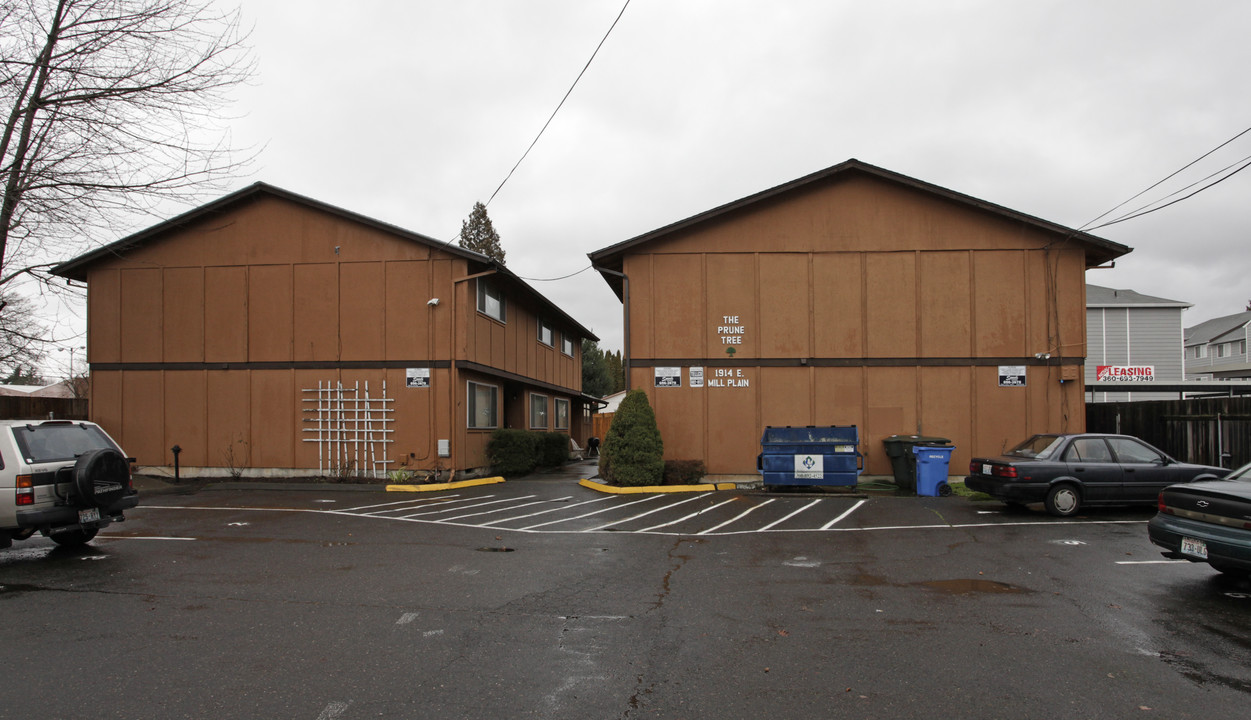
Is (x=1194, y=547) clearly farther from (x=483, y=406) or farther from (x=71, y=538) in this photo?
(x=483, y=406)

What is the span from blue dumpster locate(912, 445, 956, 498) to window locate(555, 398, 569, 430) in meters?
18.5

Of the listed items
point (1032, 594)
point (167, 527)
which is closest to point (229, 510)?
point (167, 527)

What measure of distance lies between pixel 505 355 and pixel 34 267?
11.6 meters

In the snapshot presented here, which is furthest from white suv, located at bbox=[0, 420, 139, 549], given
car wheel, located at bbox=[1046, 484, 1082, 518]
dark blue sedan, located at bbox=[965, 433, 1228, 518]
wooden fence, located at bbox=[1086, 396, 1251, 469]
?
wooden fence, located at bbox=[1086, 396, 1251, 469]

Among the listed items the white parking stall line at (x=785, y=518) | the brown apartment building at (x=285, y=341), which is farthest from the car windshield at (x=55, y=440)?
the white parking stall line at (x=785, y=518)

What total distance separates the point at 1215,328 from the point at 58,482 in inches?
2658

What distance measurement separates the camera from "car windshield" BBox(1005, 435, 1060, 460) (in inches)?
495

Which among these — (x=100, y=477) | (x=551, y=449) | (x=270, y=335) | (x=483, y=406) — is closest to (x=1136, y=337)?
(x=551, y=449)

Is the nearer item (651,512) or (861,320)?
(651,512)

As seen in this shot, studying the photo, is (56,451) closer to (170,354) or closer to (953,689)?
(953,689)

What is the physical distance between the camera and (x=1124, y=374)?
32094mm

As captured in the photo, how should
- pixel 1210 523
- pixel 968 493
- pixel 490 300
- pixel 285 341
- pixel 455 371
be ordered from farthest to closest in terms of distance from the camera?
pixel 490 300
pixel 285 341
pixel 455 371
pixel 968 493
pixel 1210 523

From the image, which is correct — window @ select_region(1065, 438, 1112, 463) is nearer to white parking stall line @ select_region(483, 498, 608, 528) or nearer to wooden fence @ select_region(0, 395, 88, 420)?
white parking stall line @ select_region(483, 498, 608, 528)

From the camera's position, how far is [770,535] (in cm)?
1085
